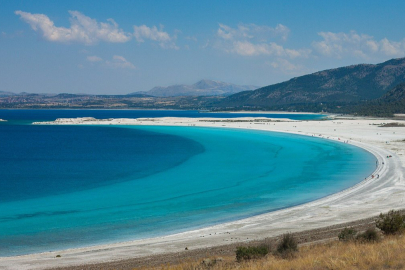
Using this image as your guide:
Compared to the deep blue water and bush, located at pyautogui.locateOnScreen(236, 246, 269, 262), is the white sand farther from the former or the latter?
bush, located at pyautogui.locateOnScreen(236, 246, 269, 262)

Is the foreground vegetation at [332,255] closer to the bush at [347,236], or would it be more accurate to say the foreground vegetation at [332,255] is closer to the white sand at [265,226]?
the bush at [347,236]

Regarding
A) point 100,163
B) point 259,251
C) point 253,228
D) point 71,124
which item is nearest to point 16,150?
point 100,163

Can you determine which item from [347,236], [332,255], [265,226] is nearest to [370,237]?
[347,236]

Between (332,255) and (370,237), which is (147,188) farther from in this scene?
(332,255)

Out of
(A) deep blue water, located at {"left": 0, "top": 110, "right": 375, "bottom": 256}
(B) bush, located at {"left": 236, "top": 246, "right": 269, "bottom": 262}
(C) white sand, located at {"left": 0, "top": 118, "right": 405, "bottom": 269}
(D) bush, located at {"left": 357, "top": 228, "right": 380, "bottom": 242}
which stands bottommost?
(A) deep blue water, located at {"left": 0, "top": 110, "right": 375, "bottom": 256}

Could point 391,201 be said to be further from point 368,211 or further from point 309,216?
point 309,216

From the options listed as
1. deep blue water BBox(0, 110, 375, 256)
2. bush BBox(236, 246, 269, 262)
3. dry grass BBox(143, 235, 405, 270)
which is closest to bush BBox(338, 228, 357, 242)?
dry grass BBox(143, 235, 405, 270)

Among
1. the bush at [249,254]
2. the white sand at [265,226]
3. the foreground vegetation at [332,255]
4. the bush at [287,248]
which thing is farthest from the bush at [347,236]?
the white sand at [265,226]

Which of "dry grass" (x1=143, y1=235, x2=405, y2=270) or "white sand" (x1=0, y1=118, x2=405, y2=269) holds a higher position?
"dry grass" (x1=143, y1=235, x2=405, y2=270)
